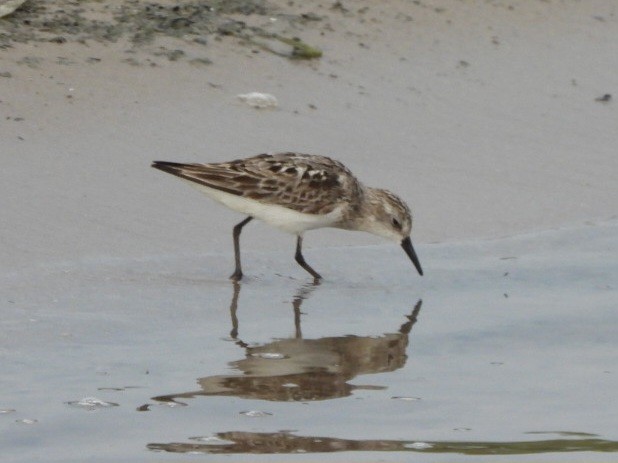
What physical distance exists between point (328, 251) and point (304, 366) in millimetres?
2095

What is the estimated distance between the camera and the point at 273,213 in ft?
26.8

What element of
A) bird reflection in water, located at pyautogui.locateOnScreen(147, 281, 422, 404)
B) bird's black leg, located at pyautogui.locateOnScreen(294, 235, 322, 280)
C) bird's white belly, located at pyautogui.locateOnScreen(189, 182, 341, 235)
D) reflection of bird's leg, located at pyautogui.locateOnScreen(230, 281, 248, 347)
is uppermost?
bird's white belly, located at pyautogui.locateOnScreen(189, 182, 341, 235)

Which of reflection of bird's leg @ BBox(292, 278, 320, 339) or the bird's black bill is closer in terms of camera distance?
reflection of bird's leg @ BBox(292, 278, 320, 339)

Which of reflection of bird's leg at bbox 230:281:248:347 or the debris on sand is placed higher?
the debris on sand

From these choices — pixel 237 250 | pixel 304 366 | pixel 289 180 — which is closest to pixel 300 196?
pixel 289 180

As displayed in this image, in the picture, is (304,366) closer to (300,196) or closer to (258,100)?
(300,196)

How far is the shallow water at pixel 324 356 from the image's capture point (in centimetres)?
555

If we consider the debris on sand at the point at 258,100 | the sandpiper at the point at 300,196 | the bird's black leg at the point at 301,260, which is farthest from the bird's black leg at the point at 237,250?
the debris on sand at the point at 258,100

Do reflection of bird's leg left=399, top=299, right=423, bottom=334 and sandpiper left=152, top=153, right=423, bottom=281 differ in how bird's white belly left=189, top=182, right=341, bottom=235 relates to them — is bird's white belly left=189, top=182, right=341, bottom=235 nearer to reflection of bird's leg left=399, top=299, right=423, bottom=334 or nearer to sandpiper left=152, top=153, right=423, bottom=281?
sandpiper left=152, top=153, right=423, bottom=281

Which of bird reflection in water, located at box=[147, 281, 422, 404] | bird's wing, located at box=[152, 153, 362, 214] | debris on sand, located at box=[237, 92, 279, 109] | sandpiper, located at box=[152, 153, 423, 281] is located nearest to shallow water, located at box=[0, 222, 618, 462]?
bird reflection in water, located at box=[147, 281, 422, 404]

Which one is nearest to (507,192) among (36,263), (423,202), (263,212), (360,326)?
(423,202)

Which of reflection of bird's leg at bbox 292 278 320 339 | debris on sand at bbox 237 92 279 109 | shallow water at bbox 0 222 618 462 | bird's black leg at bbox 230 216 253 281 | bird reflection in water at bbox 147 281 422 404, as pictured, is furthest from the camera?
debris on sand at bbox 237 92 279 109

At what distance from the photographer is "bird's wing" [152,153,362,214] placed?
800 cm

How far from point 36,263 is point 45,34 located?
267 centimetres
